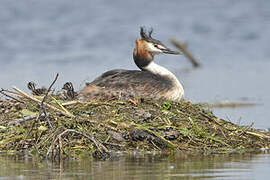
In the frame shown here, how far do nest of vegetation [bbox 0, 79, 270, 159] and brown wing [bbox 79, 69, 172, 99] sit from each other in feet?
2.75

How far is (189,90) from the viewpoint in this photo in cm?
1961

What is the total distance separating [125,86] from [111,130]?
1972 mm

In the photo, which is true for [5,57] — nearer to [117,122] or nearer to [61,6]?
[61,6]

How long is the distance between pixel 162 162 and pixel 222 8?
26419 millimetres

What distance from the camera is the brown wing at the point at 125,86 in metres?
12.0

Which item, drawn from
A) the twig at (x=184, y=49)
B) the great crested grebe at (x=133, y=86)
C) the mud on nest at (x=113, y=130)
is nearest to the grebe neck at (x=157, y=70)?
the great crested grebe at (x=133, y=86)

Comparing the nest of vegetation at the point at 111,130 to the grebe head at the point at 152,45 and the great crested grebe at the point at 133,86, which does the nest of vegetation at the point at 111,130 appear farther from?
the grebe head at the point at 152,45

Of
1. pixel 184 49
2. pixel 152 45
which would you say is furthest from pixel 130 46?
pixel 152 45

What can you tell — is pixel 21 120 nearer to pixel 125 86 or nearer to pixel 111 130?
pixel 111 130

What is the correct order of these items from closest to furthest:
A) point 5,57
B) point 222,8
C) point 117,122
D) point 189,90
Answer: point 117,122
point 189,90
point 5,57
point 222,8

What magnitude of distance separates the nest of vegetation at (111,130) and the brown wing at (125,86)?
84 cm

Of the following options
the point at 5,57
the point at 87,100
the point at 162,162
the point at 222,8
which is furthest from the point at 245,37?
the point at 162,162

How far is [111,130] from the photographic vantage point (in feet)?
33.6

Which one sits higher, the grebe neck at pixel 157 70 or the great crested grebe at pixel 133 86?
the grebe neck at pixel 157 70
